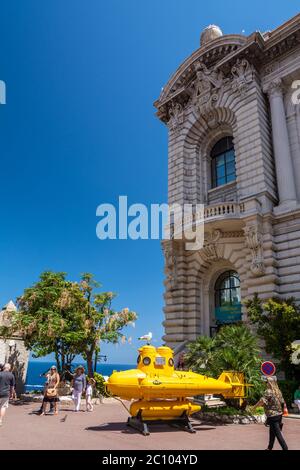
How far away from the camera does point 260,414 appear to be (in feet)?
41.8

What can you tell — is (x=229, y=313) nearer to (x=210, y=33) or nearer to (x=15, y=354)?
(x=15, y=354)

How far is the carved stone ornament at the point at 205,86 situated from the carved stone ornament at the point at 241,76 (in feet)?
3.62

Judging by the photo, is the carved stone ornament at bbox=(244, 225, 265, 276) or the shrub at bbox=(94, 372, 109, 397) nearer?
the carved stone ornament at bbox=(244, 225, 265, 276)

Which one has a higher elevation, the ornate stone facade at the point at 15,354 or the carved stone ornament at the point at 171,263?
the carved stone ornament at the point at 171,263

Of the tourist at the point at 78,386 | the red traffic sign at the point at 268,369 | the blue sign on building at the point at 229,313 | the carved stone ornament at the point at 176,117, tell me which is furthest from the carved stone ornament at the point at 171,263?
the red traffic sign at the point at 268,369

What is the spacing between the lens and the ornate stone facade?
74.5 feet

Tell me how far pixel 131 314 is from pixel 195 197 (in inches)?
376

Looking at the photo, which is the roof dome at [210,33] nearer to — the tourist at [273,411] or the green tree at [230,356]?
the green tree at [230,356]

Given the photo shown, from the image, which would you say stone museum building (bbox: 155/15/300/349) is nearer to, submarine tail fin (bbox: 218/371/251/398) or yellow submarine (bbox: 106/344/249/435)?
submarine tail fin (bbox: 218/371/251/398)

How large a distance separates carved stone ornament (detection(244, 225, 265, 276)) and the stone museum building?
0.18 ft

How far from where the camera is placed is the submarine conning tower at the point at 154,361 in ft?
36.9

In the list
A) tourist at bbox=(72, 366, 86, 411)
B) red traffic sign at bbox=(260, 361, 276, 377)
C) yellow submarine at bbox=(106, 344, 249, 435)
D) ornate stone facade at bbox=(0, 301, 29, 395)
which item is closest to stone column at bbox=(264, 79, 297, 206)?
yellow submarine at bbox=(106, 344, 249, 435)

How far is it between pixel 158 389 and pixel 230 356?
3980 millimetres

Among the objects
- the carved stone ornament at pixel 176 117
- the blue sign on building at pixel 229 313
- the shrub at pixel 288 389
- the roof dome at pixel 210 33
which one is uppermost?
the roof dome at pixel 210 33
